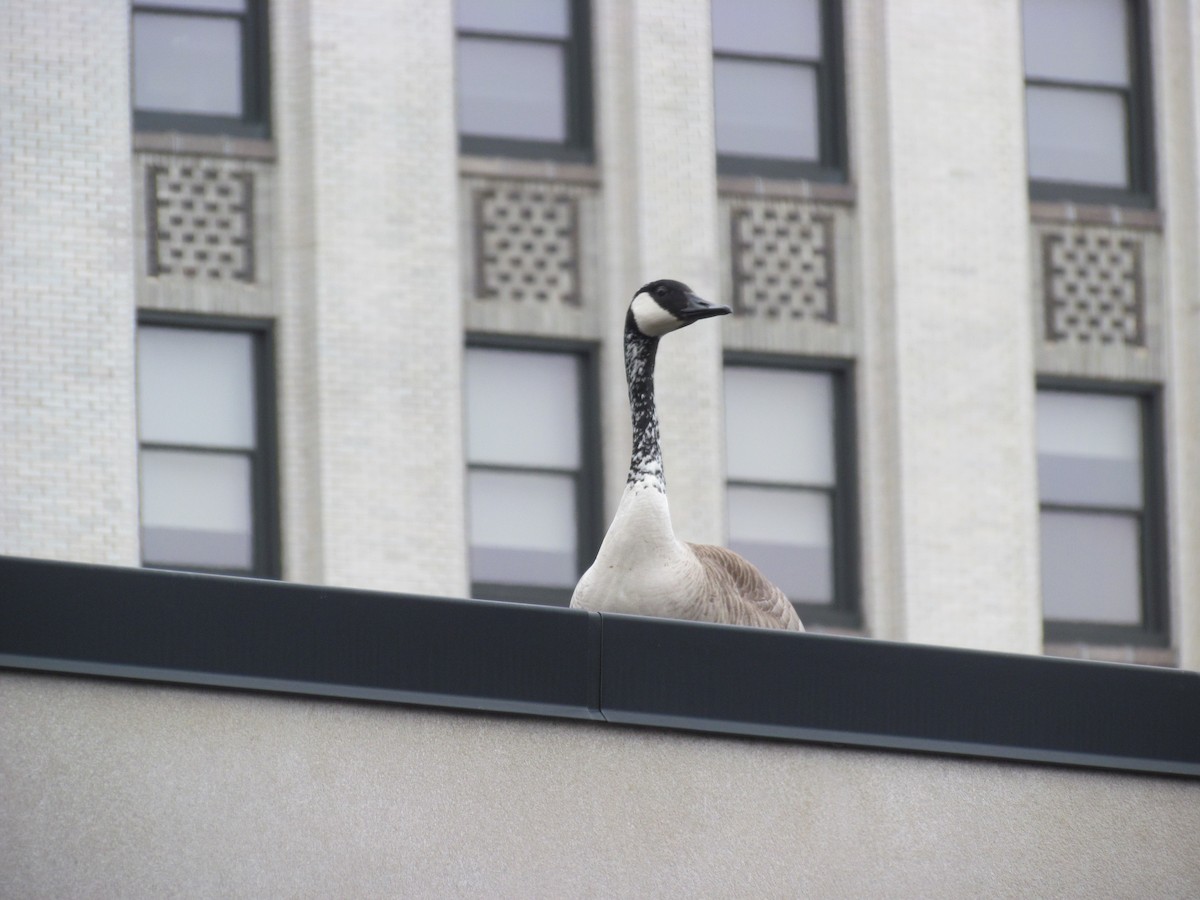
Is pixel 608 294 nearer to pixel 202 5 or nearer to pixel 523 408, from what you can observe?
pixel 523 408

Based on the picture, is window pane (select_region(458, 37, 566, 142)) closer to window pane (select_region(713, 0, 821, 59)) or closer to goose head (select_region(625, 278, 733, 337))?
window pane (select_region(713, 0, 821, 59))

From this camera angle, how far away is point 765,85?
23.9m

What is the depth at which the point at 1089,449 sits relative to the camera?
24.6 metres

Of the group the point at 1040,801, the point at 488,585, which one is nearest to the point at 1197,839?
the point at 1040,801

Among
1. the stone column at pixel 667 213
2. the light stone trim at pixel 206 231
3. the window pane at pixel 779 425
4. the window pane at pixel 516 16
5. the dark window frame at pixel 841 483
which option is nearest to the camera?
the light stone trim at pixel 206 231

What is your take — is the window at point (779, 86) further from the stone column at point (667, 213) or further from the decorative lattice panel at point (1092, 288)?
the decorative lattice panel at point (1092, 288)

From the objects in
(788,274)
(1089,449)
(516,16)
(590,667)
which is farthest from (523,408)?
(590,667)

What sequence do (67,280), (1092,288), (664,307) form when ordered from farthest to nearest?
(1092,288) < (67,280) < (664,307)

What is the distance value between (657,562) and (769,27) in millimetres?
14320

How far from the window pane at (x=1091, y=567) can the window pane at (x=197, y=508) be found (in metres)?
8.40

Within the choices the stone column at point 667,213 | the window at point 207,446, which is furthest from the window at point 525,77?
the window at point 207,446

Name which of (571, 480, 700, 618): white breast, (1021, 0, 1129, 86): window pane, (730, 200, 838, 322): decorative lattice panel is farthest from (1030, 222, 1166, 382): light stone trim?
(571, 480, 700, 618): white breast

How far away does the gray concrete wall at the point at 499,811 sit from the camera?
7.85 metres

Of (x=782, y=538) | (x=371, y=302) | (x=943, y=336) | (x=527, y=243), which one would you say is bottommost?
(x=782, y=538)
